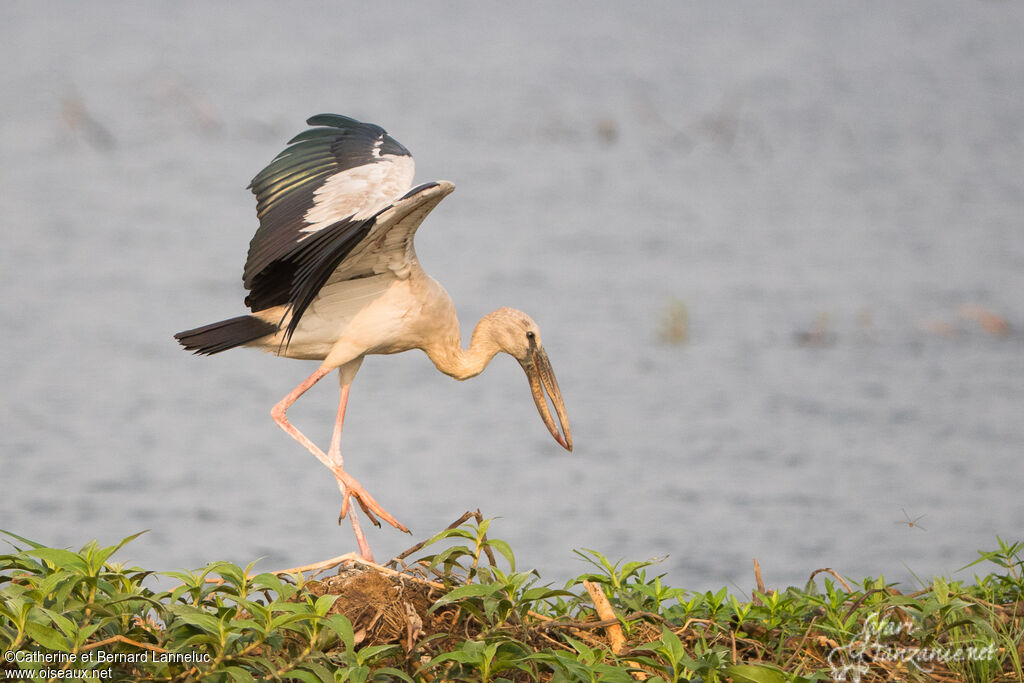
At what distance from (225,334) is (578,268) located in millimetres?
9300

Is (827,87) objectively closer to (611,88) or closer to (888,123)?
(888,123)

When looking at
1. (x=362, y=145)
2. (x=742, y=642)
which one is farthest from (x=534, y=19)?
(x=742, y=642)

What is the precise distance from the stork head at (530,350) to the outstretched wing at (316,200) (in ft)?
2.51

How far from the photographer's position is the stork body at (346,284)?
5.39 meters

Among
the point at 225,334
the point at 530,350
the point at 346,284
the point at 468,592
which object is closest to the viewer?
the point at 468,592

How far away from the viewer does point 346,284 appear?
6.11m

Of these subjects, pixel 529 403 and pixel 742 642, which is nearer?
pixel 742 642

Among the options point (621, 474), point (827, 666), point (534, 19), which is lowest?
point (621, 474)

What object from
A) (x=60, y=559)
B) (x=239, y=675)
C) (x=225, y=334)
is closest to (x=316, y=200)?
(x=225, y=334)

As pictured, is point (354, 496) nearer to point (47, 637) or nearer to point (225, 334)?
point (225, 334)

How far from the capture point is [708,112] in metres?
19.5

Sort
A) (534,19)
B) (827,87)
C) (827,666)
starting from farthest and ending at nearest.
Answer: (534,19)
(827,87)
(827,666)

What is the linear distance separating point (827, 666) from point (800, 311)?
9771 millimetres

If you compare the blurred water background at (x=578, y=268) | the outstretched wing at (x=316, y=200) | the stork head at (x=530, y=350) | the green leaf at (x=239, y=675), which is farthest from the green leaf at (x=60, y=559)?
the blurred water background at (x=578, y=268)
